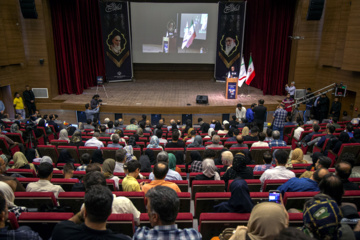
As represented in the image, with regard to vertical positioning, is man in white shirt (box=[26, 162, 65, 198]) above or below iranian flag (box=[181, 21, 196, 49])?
below

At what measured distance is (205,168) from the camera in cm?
428

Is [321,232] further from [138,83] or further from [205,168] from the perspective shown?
[138,83]

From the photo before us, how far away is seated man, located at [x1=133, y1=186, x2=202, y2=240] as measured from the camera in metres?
1.84

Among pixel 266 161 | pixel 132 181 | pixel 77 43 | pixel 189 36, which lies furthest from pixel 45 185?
pixel 189 36

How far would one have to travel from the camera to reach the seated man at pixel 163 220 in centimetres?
184

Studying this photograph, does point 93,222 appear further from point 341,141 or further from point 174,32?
point 174,32

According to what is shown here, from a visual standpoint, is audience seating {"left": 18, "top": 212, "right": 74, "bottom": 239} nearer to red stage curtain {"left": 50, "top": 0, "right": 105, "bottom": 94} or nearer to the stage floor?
the stage floor

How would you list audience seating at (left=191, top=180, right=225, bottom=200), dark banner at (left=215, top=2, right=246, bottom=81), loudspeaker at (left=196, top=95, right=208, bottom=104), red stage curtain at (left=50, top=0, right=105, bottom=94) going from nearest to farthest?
audience seating at (left=191, top=180, right=225, bottom=200)
loudspeaker at (left=196, top=95, right=208, bottom=104)
red stage curtain at (left=50, top=0, right=105, bottom=94)
dark banner at (left=215, top=2, right=246, bottom=81)

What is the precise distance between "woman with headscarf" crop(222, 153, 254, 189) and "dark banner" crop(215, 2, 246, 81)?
1236 centimetres

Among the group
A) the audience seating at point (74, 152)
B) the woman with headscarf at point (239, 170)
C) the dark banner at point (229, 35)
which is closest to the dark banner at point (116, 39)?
the dark banner at point (229, 35)

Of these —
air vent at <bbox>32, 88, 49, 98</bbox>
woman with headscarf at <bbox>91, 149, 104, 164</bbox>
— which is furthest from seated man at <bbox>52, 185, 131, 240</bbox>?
air vent at <bbox>32, 88, 49, 98</bbox>

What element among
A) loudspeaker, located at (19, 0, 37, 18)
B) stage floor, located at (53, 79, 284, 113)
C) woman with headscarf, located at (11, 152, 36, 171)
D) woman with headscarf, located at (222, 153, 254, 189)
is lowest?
stage floor, located at (53, 79, 284, 113)

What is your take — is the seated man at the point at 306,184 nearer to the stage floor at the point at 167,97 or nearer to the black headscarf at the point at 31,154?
the black headscarf at the point at 31,154

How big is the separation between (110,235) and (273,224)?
1135 millimetres
